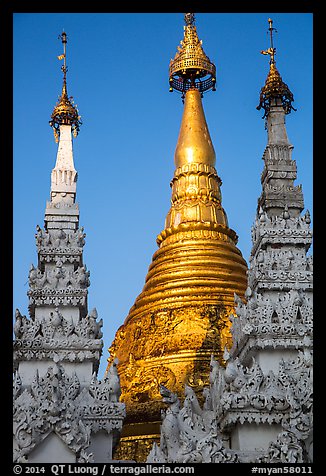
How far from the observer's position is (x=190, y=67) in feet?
85.2

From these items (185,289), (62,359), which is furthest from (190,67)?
(62,359)

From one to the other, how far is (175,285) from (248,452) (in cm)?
835

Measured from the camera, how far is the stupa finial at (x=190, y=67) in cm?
2598

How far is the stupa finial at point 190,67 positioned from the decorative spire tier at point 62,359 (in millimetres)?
6739

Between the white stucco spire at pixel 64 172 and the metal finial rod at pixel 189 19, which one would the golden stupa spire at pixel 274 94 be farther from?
the metal finial rod at pixel 189 19

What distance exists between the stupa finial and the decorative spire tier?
6739mm

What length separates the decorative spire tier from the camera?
601 inches

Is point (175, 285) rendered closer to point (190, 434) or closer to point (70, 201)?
point (70, 201)

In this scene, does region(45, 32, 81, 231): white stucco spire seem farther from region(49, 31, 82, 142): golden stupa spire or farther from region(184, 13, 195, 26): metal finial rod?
region(184, 13, 195, 26): metal finial rod

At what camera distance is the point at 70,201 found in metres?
19.5

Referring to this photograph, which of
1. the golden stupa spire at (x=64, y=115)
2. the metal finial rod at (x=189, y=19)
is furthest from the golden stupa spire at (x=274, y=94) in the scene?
the metal finial rod at (x=189, y=19)

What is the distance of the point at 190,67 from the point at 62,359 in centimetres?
1085
